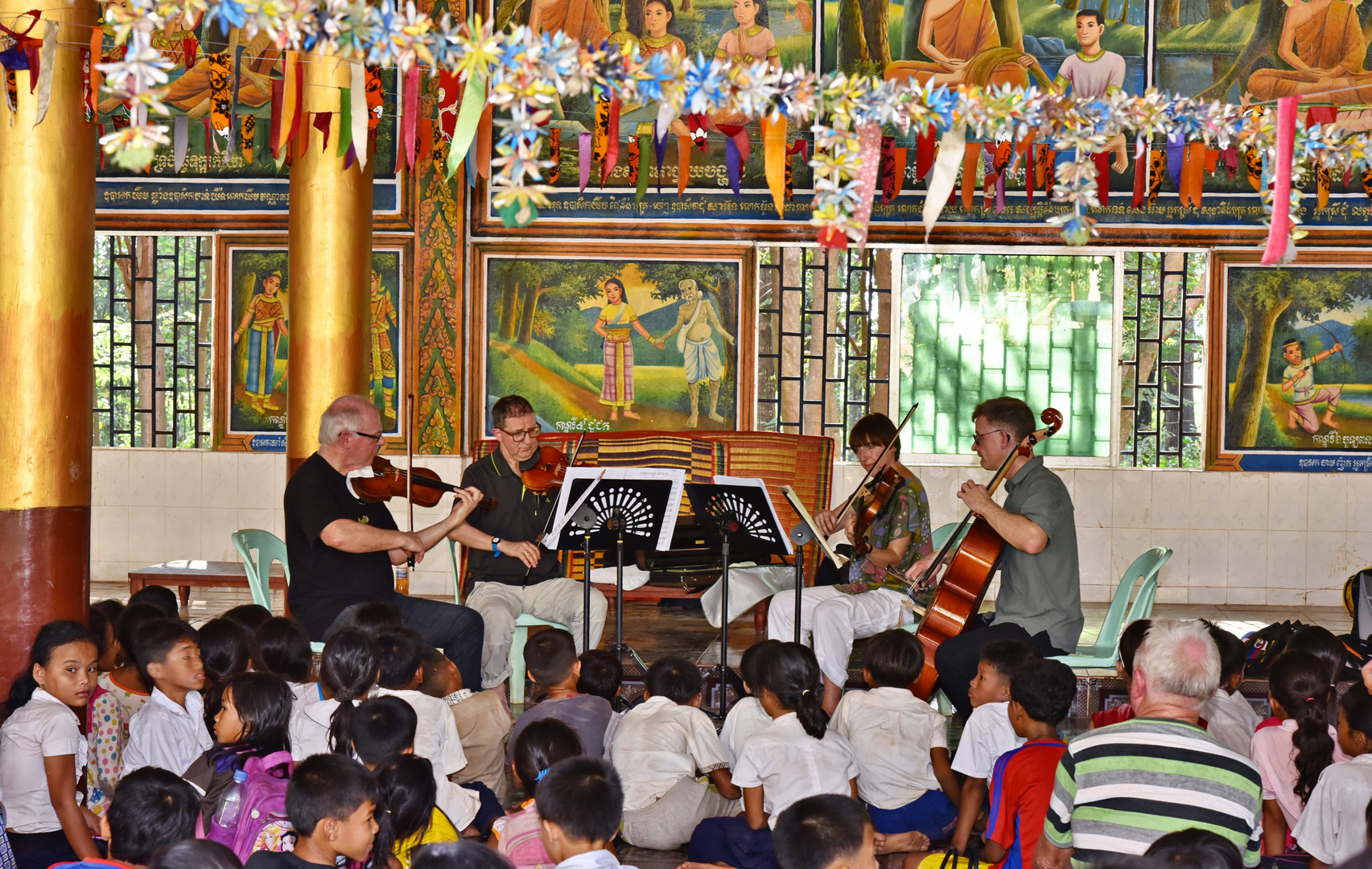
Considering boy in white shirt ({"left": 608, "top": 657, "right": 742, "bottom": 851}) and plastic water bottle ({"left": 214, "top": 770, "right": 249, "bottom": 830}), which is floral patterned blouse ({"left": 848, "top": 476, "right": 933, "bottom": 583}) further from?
plastic water bottle ({"left": 214, "top": 770, "right": 249, "bottom": 830})

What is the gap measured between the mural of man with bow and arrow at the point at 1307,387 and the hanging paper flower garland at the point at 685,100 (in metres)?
6.57

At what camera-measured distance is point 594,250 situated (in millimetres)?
10961

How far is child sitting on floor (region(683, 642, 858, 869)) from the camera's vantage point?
439cm

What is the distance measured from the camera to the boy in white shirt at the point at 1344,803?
360cm

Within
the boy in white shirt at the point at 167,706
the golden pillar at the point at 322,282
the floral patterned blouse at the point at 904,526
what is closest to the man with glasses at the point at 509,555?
the floral patterned blouse at the point at 904,526

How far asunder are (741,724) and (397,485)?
2.19 meters

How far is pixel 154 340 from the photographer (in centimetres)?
1123

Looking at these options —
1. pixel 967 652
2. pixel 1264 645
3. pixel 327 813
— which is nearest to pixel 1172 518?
pixel 1264 645

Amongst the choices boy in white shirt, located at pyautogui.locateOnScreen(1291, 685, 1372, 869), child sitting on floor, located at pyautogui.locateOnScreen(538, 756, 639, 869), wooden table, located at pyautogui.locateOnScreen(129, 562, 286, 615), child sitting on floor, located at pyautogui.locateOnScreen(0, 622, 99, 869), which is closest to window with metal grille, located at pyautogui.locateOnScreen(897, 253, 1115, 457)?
wooden table, located at pyautogui.locateOnScreen(129, 562, 286, 615)

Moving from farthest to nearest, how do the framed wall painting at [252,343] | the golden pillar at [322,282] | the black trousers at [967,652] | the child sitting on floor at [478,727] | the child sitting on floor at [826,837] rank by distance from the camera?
the framed wall painting at [252,343]
the golden pillar at [322,282]
the black trousers at [967,652]
the child sitting on floor at [478,727]
the child sitting on floor at [826,837]

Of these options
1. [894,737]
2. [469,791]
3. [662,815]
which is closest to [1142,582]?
[894,737]

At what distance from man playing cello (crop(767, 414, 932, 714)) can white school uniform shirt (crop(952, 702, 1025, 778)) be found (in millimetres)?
1749

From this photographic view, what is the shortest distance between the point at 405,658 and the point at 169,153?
8.14 meters

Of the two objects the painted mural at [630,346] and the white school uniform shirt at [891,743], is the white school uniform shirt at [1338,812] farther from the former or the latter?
the painted mural at [630,346]
